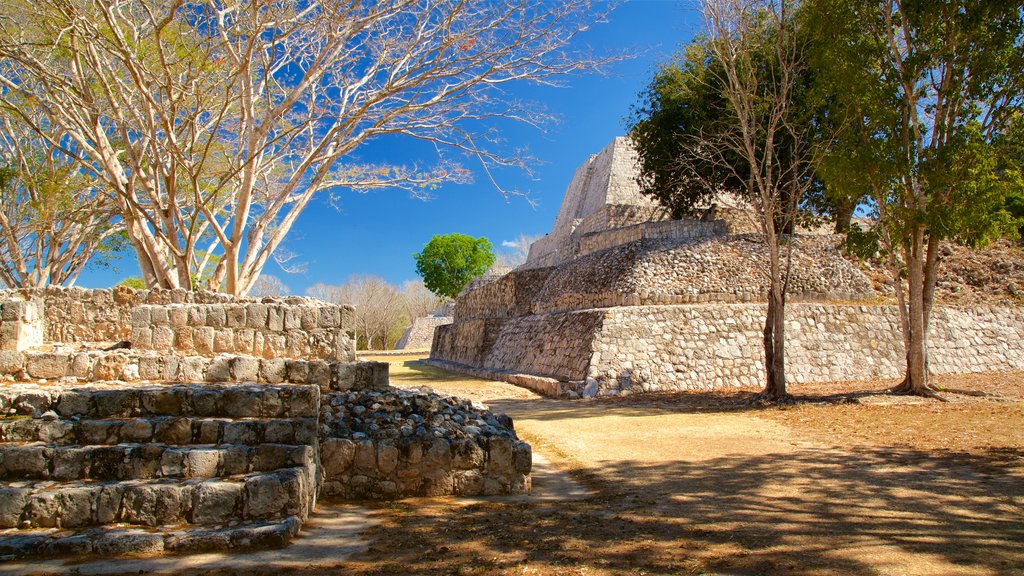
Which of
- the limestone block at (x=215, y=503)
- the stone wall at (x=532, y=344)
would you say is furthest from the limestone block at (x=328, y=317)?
the stone wall at (x=532, y=344)

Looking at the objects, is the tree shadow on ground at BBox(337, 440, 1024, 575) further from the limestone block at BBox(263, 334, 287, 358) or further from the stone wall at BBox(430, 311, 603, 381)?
the stone wall at BBox(430, 311, 603, 381)

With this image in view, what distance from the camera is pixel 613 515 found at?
15.9 ft

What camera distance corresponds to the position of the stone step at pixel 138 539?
12.5 ft

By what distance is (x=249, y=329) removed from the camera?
703cm

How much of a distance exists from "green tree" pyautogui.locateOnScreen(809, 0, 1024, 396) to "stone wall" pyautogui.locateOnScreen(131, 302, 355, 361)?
9.67 meters

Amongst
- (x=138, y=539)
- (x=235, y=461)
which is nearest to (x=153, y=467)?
(x=235, y=461)

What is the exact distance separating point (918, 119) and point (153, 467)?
1309 centimetres

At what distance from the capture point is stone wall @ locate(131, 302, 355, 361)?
269 inches

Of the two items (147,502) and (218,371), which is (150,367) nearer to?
(218,371)

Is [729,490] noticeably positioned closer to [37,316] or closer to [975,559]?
[975,559]

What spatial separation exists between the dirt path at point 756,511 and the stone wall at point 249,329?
2.51 metres

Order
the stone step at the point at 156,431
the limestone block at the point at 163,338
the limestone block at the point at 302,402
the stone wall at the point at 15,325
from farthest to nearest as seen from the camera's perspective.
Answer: the limestone block at the point at 163,338 → the stone wall at the point at 15,325 → the limestone block at the point at 302,402 → the stone step at the point at 156,431

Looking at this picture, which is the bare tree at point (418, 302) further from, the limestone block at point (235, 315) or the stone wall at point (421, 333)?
the limestone block at point (235, 315)

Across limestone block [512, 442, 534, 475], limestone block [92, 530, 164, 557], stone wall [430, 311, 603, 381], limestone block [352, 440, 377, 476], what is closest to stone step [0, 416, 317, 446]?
limestone block [352, 440, 377, 476]
